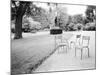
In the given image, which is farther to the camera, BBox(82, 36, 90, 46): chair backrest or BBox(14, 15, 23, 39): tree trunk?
BBox(82, 36, 90, 46): chair backrest

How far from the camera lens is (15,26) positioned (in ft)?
7.86

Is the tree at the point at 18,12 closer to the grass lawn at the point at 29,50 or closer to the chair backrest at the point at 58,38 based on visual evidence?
the grass lawn at the point at 29,50

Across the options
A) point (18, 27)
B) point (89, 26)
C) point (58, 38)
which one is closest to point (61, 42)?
point (58, 38)

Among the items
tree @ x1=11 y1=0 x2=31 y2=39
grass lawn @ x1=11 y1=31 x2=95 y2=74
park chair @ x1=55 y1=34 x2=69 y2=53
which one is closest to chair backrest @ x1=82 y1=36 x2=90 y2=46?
park chair @ x1=55 y1=34 x2=69 y2=53

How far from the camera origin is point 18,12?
2.42 m

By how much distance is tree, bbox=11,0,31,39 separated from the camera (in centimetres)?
239

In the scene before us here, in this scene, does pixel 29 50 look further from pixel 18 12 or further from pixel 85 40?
pixel 85 40

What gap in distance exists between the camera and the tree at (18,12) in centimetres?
239

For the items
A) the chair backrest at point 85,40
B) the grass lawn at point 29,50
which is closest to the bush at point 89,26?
the chair backrest at point 85,40

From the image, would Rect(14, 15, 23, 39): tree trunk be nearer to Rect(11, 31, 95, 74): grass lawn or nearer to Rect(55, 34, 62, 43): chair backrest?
Rect(11, 31, 95, 74): grass lawn

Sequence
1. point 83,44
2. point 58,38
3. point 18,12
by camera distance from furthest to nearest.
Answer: point 83,44 → point 58,38 → point 18,12

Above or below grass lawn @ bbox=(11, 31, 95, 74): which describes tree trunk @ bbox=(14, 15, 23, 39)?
above

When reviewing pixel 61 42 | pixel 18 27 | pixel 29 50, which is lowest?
pixel 29 50
